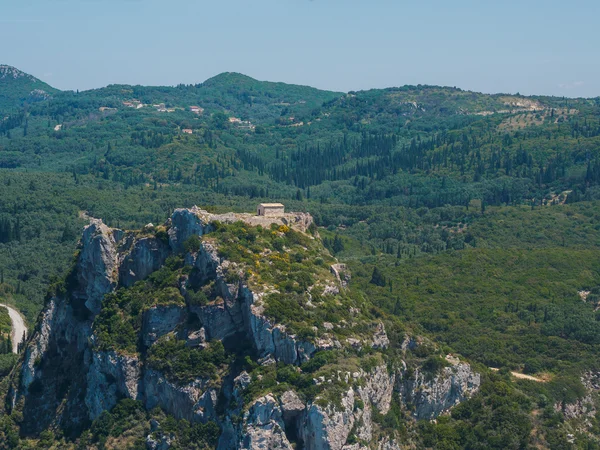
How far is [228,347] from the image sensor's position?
69688 millimetres

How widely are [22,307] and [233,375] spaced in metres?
77.1

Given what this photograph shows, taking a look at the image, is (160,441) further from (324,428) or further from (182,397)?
(324,428)

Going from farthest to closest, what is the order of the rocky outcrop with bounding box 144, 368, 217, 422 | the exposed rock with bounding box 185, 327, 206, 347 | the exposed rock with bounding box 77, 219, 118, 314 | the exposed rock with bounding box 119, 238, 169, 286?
1. the exposed rock with bounding box 77, 219, 118, 314
2. the exposed rock with bounding box 119, 238, 169, 286
3. the exposed rock with bounding box 185, 327, 206, 347
4. the rocky outcrop with bounding box 144, 368, 217, 422

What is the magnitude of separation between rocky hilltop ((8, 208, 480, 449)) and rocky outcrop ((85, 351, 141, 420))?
0.39 feet

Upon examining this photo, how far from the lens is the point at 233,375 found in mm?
67188

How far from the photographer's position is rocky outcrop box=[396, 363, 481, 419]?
73.7 metres

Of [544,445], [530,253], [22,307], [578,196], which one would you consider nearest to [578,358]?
[544,445]

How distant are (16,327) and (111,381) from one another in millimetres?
54280

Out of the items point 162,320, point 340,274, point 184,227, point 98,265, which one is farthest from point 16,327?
point 340,274

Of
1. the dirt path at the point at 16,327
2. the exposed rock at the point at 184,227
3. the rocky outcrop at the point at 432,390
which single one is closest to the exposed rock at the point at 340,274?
the rocky outcrop at the point at 432,390

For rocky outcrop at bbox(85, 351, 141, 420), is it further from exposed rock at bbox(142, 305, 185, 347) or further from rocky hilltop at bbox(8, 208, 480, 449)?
exposed rock at bbox(142, 305, 185, 347)

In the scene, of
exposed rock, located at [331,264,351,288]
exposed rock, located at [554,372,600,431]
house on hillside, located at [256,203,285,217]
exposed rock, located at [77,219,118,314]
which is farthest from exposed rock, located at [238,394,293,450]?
exposed rock, located at [554,372,600,431]

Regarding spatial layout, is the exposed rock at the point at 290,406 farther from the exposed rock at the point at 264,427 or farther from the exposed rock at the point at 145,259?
the exposed rock at the point at 145,259

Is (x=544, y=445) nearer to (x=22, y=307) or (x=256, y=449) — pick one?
(x=256, y=449)
